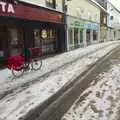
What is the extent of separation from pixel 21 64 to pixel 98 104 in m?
6.02

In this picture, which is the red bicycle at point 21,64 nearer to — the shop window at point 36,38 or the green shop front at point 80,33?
the shop window at point 36,38

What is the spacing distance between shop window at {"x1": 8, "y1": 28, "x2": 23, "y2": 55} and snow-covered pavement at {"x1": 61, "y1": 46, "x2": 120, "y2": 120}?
346 inches

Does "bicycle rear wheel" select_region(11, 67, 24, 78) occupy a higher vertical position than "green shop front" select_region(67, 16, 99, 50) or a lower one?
lower

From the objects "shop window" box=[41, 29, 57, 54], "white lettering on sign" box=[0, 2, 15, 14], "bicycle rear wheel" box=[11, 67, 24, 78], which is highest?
"white lettering on sign" box=[0, 2, 15, 14]

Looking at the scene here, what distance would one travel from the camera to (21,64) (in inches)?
500

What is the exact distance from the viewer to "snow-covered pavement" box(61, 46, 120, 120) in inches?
254

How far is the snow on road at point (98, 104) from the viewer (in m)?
6.44

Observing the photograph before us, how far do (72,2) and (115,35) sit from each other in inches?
1720

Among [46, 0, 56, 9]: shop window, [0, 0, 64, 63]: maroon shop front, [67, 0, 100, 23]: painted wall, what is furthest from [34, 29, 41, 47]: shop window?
[67, 0, 100, 23]: painted wall

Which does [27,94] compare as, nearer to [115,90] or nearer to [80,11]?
[115,90]

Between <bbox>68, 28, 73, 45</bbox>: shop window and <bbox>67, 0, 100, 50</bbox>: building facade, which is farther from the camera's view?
<bbox>67, 0, 100, 50</bbox>: building facade

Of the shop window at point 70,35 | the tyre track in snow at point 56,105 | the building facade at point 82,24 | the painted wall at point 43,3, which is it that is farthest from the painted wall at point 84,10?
the tyre track in snow at point 56,105

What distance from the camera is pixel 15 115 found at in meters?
6.71

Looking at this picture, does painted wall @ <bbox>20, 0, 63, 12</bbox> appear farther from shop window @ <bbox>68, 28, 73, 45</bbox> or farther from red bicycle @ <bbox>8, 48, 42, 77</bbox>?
red bicycle @ <bbox>8, 48, 42, 77</bbox>
